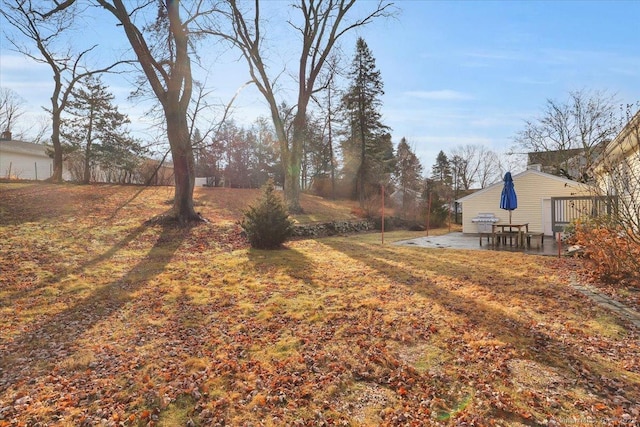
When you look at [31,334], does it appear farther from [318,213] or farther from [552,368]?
[318,213]

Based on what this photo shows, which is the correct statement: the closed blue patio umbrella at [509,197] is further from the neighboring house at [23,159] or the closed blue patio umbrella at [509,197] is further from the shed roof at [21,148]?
the shed roof at [21,148]

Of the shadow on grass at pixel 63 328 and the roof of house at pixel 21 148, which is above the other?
the roof of house at pixel 21 148

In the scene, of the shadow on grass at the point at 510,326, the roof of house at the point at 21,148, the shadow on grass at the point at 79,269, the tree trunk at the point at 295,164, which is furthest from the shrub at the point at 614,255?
the roof of house at the point at 21,148

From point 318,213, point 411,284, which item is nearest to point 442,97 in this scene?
point 318,213

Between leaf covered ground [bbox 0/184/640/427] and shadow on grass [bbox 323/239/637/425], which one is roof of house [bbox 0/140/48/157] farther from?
shadow on grass [bbox 323/239/637/425]

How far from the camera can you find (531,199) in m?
16.7

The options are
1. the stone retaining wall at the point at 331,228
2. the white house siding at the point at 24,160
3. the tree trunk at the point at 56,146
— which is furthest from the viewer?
the white house siding at the point at 24,160

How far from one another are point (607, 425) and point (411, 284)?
13.8 ft

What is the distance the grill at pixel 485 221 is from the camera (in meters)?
17.5

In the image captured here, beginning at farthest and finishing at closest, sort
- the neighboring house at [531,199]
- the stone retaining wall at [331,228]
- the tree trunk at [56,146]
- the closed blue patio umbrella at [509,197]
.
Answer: the tree trunk at [56,146], the neighboring house at [531,199], the stone retaining wall at [331,228], the closed blue patio umbrella at [509,197]

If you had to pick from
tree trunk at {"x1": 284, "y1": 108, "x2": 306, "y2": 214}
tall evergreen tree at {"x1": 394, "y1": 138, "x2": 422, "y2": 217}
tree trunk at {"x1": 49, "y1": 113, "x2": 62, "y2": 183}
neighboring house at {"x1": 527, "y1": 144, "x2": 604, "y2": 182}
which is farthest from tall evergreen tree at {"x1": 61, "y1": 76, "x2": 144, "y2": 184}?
neighboring house at {"x1": 527, "y1": 144, "x2": 604, "y2": 182}

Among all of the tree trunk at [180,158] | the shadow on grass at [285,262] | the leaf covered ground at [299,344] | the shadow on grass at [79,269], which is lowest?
the leaf covered ground at [299,344]

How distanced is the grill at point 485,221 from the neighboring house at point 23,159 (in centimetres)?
3064

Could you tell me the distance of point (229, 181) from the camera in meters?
29.5
